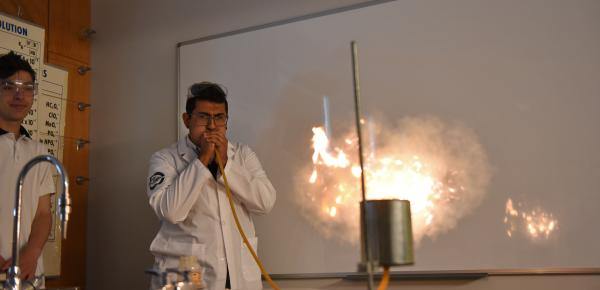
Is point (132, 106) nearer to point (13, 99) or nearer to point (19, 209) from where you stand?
point (13, 99)

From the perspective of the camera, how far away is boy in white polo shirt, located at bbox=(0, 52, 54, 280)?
→ 7.64 feet

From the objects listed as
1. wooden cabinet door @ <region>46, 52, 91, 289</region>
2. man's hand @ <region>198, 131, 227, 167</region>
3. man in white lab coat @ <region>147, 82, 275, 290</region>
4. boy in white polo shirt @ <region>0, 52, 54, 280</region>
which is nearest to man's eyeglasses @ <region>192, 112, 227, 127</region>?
man in white lab coat @ <region>147, 82, 275, 290</region>

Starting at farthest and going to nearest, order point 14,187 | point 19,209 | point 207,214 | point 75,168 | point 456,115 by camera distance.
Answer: point 75,168, point 456,115, point 207,214, point 14,187, point 19,209

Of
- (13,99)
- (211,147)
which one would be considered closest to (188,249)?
(211,147)

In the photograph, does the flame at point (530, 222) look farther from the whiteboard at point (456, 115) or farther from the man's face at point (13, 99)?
the man's face at point (13, 99)

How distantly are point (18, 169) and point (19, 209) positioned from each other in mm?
1179

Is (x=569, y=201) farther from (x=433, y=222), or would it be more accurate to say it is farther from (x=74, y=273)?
(x=74, y=273)

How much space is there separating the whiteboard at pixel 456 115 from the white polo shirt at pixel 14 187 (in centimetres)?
101

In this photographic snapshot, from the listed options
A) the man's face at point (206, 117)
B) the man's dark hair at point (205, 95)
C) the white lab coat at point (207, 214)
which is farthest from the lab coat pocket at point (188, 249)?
the man's dark hair at point (205, 95)

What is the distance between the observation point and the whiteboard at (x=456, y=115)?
2.42 metres

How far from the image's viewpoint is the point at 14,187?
2.37m

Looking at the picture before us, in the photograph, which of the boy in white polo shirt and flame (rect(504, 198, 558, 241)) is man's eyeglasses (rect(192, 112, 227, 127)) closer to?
the boy in white polo shirt

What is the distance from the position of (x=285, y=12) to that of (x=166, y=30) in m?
0.78

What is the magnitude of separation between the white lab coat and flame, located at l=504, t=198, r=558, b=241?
981 mm
